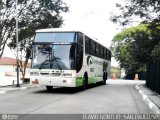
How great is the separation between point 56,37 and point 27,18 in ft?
36.7

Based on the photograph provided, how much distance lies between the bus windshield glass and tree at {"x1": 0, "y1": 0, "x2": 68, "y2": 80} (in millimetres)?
9232

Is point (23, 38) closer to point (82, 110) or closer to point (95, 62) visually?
point (95, 62)

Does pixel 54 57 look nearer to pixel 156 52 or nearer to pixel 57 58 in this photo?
pixel 57 58

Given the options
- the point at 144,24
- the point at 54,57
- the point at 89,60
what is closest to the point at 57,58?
the point at 54,57

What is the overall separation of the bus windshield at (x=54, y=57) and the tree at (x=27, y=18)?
965 cm

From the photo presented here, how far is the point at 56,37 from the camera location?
2156 centimetres

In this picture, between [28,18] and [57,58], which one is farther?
[28,18]

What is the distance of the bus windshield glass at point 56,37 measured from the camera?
21.3 meters

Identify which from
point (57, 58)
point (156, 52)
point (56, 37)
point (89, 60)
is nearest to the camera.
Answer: point (57, 58)

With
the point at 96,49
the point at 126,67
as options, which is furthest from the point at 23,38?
the point at 126,67

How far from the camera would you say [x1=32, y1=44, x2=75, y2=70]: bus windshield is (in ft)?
68.4

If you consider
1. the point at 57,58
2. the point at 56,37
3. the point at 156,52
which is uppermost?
the point at 56,37

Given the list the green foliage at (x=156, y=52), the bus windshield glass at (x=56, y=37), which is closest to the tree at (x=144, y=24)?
the green foliage at (x=156, y=52)

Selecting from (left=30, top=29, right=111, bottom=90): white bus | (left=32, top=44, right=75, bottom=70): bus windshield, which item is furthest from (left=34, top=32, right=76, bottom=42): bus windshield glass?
(left=32, top=44, right=75, bottom=70): bus windshield
